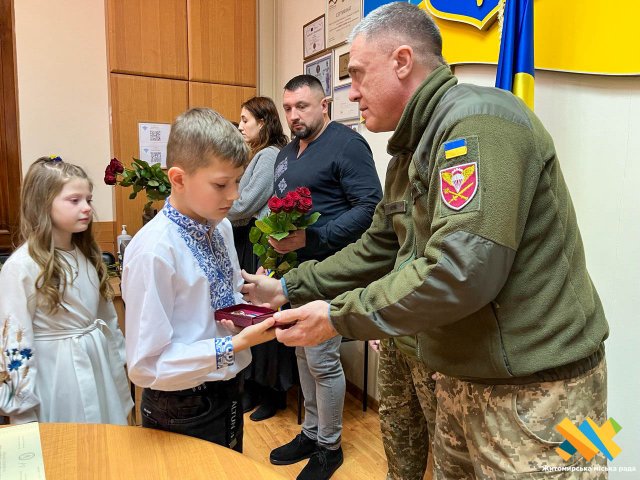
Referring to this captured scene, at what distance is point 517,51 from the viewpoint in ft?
5.68

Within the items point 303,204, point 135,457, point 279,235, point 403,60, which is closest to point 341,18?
point 303,204

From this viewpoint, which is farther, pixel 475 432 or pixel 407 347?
pixel 407 347

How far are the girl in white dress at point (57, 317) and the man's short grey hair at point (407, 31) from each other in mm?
1217

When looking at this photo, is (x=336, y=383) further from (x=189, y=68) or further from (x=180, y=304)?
(x=189, y=68)

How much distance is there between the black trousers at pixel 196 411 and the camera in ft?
3.92

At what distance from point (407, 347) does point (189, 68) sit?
311 centimetres

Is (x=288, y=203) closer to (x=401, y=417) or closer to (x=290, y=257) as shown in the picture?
(x=290, y=257)

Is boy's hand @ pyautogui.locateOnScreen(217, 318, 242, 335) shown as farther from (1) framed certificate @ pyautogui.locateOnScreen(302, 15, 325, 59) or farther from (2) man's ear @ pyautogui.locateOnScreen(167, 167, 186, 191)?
(1) framed certificate @ pyautogui.locateOnScreen(302, 15, 325, 59)

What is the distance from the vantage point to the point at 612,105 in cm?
162

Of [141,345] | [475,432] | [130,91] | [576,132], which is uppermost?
[130,91]

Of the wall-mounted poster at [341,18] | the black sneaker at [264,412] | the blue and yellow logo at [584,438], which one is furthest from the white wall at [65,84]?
the blue and yellow logo at [584,438]

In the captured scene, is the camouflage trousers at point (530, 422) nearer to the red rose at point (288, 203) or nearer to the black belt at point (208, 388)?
the black belt at point (208, 388)

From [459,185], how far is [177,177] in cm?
70

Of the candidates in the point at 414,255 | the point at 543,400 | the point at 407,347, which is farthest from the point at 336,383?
the point at 543,400
